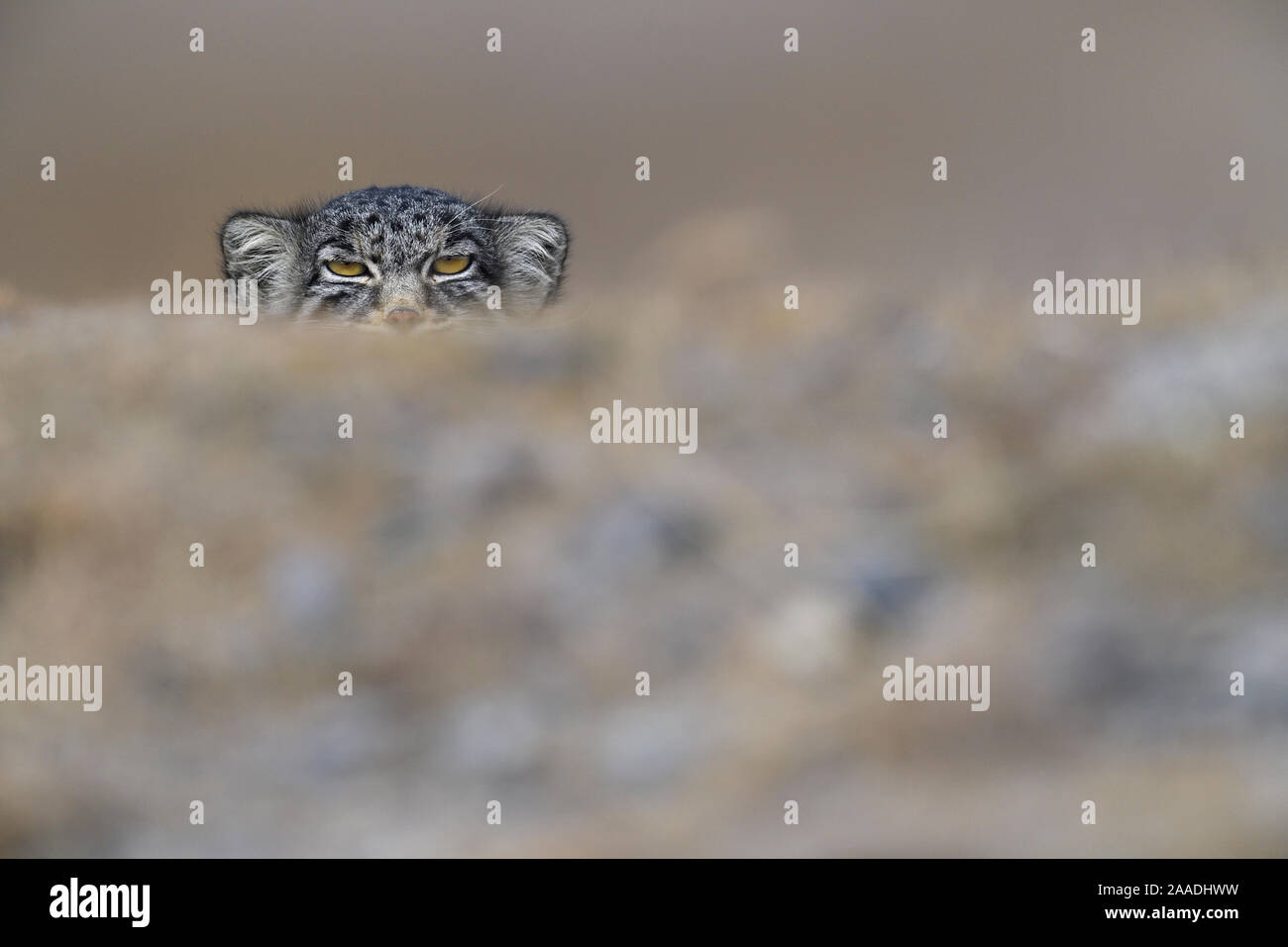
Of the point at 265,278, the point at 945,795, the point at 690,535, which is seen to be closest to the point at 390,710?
the point at 690,535

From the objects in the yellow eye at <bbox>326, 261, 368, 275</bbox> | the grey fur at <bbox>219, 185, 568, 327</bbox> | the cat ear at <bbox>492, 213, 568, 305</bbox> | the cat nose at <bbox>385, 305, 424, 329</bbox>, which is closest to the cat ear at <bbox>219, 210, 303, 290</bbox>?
the grey fur at <bbox>219, 185, 568, 327</bbox>

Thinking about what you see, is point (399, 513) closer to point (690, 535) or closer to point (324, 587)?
point (324, 587)

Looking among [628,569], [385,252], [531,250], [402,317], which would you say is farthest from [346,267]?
[628,569]

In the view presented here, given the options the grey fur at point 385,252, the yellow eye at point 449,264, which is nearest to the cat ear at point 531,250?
the grey fur at point 385,252

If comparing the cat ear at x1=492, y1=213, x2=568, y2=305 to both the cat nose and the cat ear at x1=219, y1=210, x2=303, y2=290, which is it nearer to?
the cat nose

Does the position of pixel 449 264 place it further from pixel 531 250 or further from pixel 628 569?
pixel 628 569

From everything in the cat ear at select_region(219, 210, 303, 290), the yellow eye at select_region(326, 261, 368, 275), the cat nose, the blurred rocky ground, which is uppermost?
the cat ear at select_region(219, 210, 303, 290)

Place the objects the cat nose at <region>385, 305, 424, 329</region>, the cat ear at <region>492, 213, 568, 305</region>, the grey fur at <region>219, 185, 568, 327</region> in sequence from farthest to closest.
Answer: the cat ear at <region>492, 213, 568, 305</region>
the grey fur at <region>219, 185, 568, 327</region>
the cat nose at <region>385, 305, 424, 329</region>
